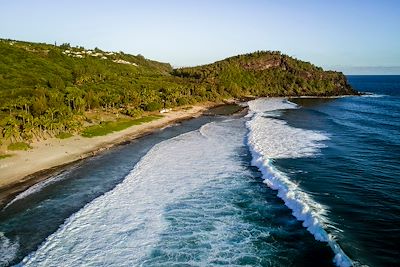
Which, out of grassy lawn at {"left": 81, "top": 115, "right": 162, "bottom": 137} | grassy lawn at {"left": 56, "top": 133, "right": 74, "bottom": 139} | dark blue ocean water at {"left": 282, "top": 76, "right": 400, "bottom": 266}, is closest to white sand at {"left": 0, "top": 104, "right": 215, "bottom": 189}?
grassy lawn at {"left": 56, "top": 133, "right": 74, "bottom": 139}

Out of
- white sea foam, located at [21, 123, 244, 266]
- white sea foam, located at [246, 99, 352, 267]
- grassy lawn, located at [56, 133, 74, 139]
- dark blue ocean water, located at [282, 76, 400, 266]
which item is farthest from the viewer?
grassy lawn, located at [56, 133, 74, 139]

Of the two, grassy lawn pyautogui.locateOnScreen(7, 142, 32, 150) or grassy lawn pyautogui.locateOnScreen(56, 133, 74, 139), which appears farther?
grassy lawn pyautogui.locateOnScreen(56, 133, 74, 139)

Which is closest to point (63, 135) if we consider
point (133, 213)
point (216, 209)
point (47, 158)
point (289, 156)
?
point (47, 158)

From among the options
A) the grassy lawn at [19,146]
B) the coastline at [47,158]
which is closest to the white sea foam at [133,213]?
the coastline at [47,158]

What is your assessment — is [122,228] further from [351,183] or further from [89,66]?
[89,66]

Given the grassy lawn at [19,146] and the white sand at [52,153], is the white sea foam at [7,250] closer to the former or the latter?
the white sand at [52,153]

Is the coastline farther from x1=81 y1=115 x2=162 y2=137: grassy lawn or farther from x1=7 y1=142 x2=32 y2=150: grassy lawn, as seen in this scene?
x1=81 y1=115 x2=162 y2=137: grassy lawn

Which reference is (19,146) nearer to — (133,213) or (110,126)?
(110,126)
